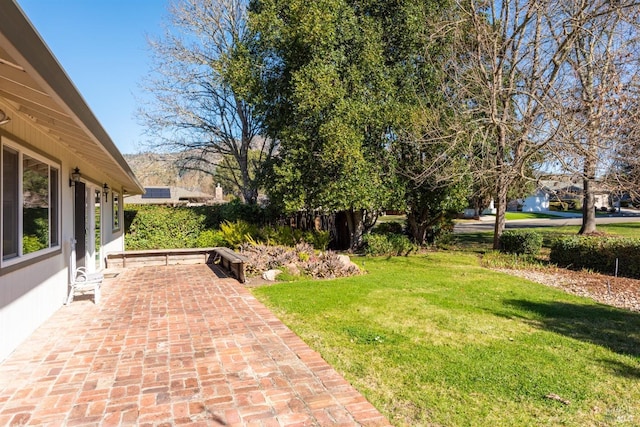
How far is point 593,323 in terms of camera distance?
5898mm

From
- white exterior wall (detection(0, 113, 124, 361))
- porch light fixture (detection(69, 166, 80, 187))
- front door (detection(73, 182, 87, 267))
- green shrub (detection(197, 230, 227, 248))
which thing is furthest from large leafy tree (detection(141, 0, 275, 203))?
white exterior wall (detection(0, 113, 124, 361))

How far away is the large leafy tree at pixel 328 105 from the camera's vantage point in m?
11.2

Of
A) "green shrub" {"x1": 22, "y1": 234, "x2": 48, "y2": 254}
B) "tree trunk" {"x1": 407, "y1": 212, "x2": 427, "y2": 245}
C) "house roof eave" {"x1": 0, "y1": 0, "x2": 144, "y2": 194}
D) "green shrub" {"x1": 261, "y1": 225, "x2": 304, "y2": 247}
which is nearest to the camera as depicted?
"house roof eave" {"x1": 0, "y1": 0, "x2": 144, "y2": 194}

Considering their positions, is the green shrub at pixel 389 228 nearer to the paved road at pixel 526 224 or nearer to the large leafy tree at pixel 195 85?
the large leafy tree at pixel 195 85

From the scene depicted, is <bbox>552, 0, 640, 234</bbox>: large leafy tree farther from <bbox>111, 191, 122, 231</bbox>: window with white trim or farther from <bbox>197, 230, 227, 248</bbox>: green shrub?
<bbox>111, 191, 122, 231</bbox>: window with white trim

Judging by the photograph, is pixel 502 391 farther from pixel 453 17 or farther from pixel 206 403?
pixel 453 17

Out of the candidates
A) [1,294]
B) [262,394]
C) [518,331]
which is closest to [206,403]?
[262,394]

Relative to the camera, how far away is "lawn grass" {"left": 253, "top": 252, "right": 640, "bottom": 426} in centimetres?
333

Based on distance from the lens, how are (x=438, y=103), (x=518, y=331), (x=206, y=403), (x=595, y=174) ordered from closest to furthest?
(x=206, y=403)
(x=518, y=331)
(x=595, y=174)
(x=438, y=103)

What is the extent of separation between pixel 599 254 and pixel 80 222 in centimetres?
1227

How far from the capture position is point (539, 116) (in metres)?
10.4

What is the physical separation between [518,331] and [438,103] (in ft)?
28.5

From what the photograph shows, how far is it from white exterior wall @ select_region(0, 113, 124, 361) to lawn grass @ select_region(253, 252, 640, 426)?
10.7 ft

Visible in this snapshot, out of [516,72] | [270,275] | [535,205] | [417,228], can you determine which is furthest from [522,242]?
[535,205]
